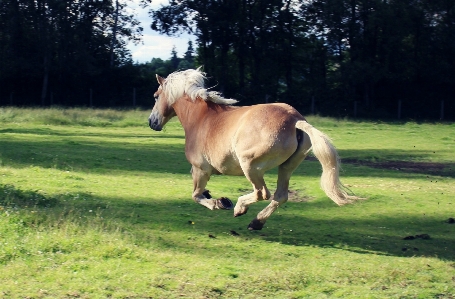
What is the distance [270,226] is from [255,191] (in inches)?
47.2

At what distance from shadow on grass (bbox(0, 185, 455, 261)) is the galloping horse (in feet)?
1.59

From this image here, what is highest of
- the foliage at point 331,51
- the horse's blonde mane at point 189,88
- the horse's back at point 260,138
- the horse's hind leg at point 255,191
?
the foliage at point 331,51

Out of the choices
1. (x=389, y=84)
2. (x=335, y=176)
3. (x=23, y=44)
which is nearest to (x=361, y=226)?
(x=335, y=176)

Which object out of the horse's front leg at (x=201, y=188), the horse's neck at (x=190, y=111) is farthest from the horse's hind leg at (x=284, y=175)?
the horse's neck at (x=190, y=111)

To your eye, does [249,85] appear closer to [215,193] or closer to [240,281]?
[215,193]

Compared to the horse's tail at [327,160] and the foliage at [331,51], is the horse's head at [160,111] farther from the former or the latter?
the foliage at [331,51]

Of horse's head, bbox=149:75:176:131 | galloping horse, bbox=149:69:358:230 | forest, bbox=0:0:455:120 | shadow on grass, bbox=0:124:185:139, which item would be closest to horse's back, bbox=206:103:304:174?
galloping horse, bbox=149:69:358:230

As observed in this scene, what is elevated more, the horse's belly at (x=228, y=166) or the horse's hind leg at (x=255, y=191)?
the horse's belly at (x=228, y=166)

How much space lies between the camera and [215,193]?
11.2m

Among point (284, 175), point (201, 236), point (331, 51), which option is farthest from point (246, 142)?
point (331, 51)

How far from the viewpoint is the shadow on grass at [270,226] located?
7.60 meters

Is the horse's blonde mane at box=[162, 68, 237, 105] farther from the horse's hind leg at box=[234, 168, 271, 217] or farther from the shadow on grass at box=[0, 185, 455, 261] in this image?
the shadow on grass at box=[0, 185, 455, 261]

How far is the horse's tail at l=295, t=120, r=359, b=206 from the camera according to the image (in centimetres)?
716

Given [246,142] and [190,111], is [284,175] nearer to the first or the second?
[246,142]
